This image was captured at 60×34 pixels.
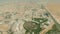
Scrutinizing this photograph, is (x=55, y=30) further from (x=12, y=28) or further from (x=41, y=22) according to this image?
(x=12, y=28)

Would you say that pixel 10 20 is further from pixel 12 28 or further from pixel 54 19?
pixel 54 19

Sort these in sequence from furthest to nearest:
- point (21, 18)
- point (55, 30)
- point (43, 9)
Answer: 1. point (43, 9)
2. point (21, 18)
3. point (55, 30)

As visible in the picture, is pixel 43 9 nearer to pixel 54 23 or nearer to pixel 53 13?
pixel 53 13

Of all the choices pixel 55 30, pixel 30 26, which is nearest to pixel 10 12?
pixel 30 26

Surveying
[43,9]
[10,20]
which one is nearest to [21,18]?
[10,20]

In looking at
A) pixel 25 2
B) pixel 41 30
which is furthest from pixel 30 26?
pixel 25 2

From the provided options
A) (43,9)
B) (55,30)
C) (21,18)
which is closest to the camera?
(55,30)

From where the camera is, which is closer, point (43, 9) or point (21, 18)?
point (21, 18)

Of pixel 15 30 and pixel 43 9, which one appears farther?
pixel 43 9
